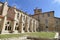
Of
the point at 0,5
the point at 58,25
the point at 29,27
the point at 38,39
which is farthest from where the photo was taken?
the point at 58,25

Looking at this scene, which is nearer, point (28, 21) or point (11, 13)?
point (11, 13)

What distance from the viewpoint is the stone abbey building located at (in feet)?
116

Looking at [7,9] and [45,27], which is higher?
[7,9]

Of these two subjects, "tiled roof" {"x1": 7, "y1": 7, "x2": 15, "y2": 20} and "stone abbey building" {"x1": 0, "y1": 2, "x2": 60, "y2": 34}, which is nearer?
"stone abbey building" {"x1": 0, "y1": 2, "x2": 60, "y2": 34}

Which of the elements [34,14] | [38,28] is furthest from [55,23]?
[34,14]

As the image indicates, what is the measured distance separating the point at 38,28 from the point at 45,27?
3873 millimetres

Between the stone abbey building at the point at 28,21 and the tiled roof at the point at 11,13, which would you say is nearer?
the stone abbey building at the point at 28,21

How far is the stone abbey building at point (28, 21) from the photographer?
35.4 metres

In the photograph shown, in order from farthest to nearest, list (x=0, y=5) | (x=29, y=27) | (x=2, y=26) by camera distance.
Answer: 1. (x=29, y=27)
2. (x=0, y=5)
3. (x=2, y=26)

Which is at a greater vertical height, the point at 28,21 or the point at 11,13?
the point at 11,13

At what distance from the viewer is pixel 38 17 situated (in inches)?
2218

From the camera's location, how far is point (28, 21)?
4669 centimetres

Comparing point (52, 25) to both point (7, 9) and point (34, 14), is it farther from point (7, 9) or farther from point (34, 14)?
point (7, 9)

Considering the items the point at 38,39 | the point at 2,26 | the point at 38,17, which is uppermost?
the point at 38,17
